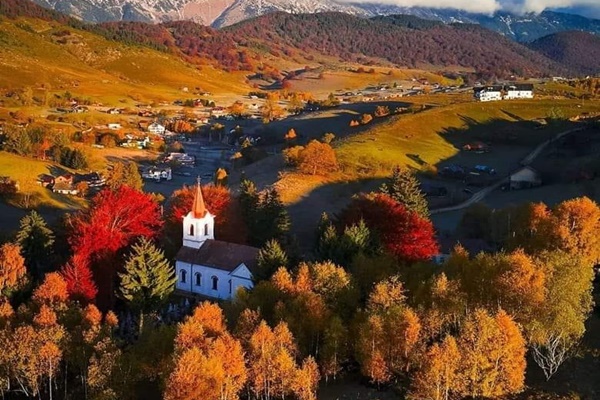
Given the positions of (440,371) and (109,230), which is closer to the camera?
(440,371)

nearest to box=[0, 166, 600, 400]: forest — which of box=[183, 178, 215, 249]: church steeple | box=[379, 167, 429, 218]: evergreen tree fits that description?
box=[183, 178, 215, 249]: church steeple

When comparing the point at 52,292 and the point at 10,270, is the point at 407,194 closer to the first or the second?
the point at 52,292

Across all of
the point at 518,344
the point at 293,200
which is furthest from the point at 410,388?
the point at 293,200

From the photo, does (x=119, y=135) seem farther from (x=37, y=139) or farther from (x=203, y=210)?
(x=203, y=210)

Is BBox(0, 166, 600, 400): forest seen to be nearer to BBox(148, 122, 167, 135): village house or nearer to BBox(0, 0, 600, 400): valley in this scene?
BBox(0, 0, 600, 400): valley

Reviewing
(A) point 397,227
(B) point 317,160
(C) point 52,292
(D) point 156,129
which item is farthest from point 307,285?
(D) point 156,129
